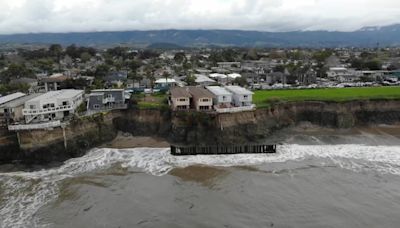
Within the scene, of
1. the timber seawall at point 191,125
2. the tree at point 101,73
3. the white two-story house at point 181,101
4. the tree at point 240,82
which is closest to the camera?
the timber seawall at point 191,125

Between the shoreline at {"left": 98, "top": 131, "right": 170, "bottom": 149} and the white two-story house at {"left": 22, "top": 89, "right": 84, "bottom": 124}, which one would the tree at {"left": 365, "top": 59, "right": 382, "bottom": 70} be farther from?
the white two-story house at {"left": 22, "top": 89, "right": 84, "bottom": 124}

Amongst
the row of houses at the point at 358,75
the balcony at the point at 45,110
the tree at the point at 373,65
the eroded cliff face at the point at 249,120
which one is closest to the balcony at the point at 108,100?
the eroded cliff face at the point at 249,120

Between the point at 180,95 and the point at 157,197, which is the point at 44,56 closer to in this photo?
the point at 180,95

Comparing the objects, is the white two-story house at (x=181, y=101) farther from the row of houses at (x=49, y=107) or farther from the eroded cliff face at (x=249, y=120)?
the row of houses at (x=49, y=107)

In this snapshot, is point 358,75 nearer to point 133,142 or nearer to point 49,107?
point 133,142

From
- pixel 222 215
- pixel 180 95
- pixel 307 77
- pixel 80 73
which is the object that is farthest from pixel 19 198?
pixel 307 77

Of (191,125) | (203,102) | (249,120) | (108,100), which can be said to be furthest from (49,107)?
(249,120)

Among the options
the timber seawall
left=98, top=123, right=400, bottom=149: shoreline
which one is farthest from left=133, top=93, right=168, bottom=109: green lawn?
left=98, top=123, right=400, bottom=149: shoreline
